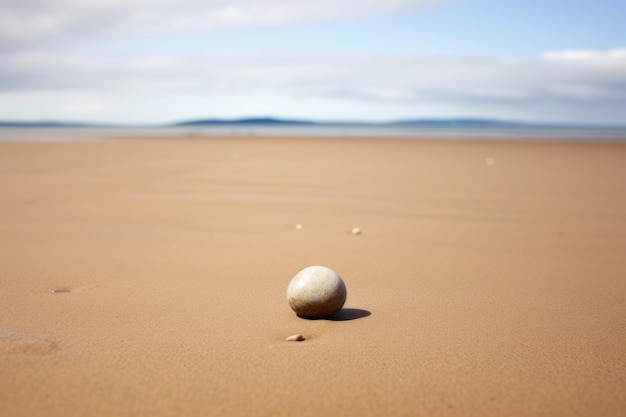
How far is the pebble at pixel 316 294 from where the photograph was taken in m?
4.17

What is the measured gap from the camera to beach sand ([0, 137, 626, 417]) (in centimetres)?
308

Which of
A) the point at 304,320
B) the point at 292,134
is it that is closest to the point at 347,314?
the point at 304,320

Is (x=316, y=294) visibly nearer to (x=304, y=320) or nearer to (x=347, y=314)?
(x=304, y=320)

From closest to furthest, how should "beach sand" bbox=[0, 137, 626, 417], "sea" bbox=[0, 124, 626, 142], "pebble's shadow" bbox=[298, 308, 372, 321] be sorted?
"beach sand" bbox=[0, 137, 626, 417] → "pebble's shadow" bbox=[298, 308, 372, 321] → "sea" bbox=[0, 124, 626, 142]

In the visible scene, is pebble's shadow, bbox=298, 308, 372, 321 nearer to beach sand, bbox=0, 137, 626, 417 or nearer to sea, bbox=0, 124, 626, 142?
beach sand, bbox=0, 137, 626, 417

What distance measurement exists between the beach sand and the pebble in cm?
9

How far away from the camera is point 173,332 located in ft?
13.0

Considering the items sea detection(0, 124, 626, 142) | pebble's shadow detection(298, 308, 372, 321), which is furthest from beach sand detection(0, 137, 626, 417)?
sea detection(0, 124, 626, 142)

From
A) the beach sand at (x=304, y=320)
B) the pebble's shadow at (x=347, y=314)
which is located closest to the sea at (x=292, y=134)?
the beach sand at (x=304, y=320)

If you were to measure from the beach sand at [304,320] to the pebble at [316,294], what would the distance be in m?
0.09

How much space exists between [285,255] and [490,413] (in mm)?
3681

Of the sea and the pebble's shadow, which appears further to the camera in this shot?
the sea

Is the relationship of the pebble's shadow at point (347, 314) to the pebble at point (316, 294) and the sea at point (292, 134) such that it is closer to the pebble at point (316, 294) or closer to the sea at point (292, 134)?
the pebble at point (316, 294)

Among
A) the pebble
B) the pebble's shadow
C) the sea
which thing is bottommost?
the pebble's shadow
